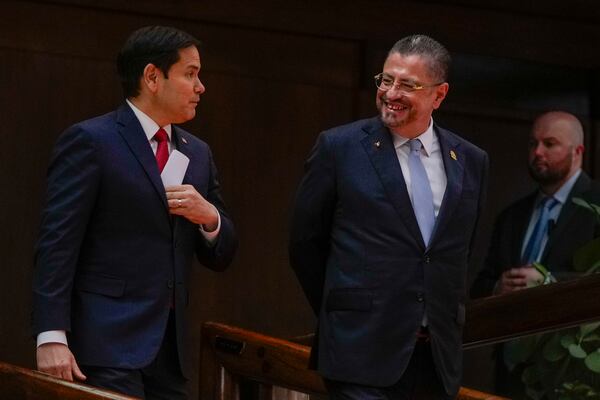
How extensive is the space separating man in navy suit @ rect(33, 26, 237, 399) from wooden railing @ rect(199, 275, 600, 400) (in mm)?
648

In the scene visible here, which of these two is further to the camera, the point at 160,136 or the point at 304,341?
the point at 304,341

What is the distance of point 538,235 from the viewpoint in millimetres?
6945

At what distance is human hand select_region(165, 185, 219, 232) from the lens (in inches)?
178

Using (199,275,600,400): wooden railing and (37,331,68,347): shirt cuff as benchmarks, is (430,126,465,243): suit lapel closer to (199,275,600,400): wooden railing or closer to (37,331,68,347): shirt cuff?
(199,275,600,400): wooden railing

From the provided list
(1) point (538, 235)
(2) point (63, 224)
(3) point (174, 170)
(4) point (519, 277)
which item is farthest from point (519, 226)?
(2) point (63, 224)

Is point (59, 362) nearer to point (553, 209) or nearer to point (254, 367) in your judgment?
point (254, 367)

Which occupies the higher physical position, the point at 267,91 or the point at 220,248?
the point at 267,91

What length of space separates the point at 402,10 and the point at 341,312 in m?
3.12

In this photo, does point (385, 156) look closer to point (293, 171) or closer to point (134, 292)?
point (134, 292)

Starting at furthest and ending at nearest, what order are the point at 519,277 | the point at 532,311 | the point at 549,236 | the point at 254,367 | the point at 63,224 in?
1. the point at 549,236
2. the point at 519,277
3. the point at 254,367
4. the point at 532,311
5. the point at 63,224

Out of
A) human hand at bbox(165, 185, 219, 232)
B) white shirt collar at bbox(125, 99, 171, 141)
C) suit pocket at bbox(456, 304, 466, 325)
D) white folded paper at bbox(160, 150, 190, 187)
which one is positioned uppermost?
white shirt collar at bbox(125, 99, 171, 141)

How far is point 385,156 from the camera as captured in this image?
14.7 ft

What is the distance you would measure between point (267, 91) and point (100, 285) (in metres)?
2.68

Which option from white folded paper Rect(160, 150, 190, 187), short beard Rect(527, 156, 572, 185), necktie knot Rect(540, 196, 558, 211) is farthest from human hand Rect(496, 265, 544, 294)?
white folded paper Rect(160, 150, 190, 187)
